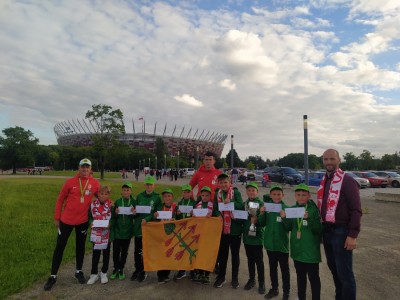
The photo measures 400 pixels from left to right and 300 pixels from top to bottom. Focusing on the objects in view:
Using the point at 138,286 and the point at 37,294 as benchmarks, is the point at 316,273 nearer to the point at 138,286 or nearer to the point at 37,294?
the point at 138,286

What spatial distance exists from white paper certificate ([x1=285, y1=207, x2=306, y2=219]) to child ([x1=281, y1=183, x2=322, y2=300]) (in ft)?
0.18

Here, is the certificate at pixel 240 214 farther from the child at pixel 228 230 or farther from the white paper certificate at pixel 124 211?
the white paper certificate at pixel 124 211

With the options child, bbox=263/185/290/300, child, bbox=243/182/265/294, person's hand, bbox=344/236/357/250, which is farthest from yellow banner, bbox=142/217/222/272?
person's hand, bbox=344/236/357/250

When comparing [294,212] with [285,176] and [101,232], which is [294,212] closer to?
[101,232]

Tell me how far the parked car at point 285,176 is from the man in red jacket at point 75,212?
2839cm

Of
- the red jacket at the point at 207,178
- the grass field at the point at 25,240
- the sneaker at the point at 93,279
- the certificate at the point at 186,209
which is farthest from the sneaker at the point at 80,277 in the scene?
the red jacket at the point at 207,178

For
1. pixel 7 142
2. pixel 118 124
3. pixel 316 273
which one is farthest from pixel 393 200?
pixel 7 142

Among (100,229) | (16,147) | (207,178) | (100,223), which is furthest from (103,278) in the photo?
(16,147)

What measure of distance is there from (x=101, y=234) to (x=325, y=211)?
3.64 meters

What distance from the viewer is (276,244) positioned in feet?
15.8

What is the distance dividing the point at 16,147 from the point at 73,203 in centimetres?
8747

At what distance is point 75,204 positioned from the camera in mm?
5480

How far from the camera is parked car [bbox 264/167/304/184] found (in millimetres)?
32125

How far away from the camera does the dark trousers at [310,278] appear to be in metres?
4.33
